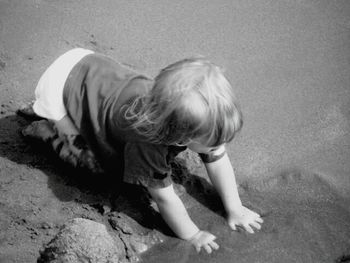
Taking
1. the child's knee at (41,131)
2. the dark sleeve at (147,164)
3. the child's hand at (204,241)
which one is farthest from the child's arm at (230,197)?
the child's knee at (41,131)

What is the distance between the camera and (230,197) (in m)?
2.00

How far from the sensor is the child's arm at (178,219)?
1.86m

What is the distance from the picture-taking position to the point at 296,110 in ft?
8.12

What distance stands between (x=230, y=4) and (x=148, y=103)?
1745mm

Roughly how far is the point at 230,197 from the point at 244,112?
64 centimetres

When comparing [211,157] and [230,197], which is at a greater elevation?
[211,157]

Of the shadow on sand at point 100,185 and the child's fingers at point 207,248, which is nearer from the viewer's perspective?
the child's fingers at point 207,248

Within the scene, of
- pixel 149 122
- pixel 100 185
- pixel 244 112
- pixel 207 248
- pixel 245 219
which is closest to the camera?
pixel 149 122

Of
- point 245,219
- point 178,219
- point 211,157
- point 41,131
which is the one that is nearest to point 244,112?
point 211,157

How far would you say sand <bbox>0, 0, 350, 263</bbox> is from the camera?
6.38 feet

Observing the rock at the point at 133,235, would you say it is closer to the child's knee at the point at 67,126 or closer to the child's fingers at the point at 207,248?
the child's fingers at the point at 207,248

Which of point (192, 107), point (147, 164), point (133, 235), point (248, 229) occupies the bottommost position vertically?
point (133, 235)

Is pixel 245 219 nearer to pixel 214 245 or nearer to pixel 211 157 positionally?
pixel 214 245

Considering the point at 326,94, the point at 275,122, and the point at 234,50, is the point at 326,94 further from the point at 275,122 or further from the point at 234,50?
the point at 234,50
